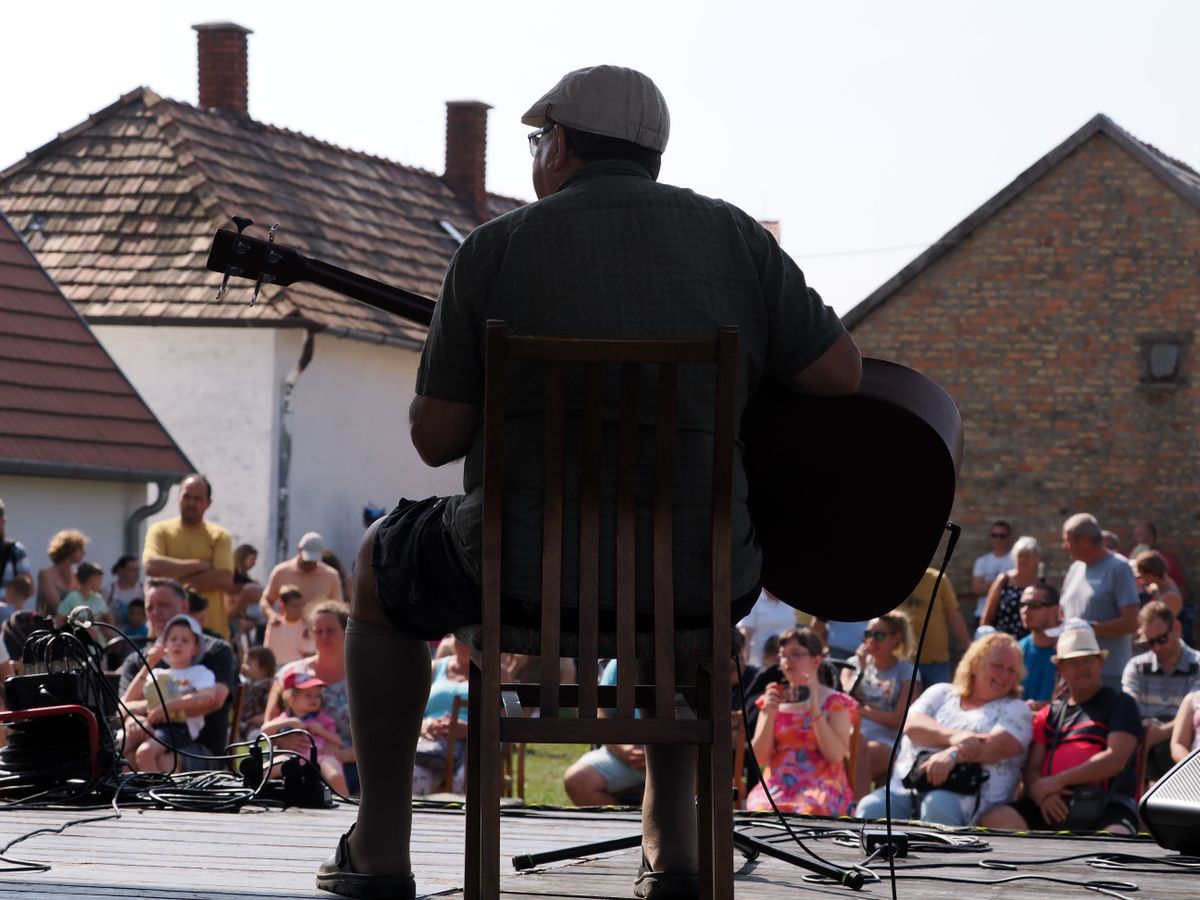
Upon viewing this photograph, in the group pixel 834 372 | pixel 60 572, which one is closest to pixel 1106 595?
pixel 60 572

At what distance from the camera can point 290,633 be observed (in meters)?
11.7

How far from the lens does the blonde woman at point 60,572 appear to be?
1273cm

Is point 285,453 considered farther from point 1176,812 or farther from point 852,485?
point 852,485

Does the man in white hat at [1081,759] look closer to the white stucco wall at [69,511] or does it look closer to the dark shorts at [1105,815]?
the dark shorts at [1105,815]

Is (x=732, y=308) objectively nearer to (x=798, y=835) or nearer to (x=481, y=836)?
(x=481, y=836)

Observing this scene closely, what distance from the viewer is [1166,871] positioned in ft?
15.8

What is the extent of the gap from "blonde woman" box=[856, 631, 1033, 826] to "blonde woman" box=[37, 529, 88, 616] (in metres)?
6.38

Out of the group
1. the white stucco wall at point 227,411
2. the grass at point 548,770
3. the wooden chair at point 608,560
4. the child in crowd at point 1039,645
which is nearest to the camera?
the wooden chair at point 608,560

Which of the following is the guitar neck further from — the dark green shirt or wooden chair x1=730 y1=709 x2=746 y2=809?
wooden chair x1=730 y1=709 x2=746 y2=809

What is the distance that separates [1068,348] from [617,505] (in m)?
21.1

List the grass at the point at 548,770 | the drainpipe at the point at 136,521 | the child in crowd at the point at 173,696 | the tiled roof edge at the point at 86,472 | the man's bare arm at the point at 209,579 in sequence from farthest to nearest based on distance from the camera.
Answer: the drainpipe at the point at 136,521 < the tiled roof edge at the point at 86,472 < the grass at the point at 548,770 < the man's bare arm at the point at 209,579 < the child in crowd at the point at 173,696

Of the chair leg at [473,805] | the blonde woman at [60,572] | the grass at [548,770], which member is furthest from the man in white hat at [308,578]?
the chair leg at [473,805]

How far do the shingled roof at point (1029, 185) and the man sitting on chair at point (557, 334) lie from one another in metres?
20.4

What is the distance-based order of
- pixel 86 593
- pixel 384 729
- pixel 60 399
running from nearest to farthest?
pixel 384 729 < pixel 86 593 < pixel 60 399
